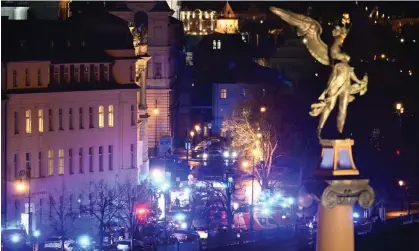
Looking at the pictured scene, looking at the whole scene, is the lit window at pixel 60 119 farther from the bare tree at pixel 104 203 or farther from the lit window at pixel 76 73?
the bare tree at pixel 104 203

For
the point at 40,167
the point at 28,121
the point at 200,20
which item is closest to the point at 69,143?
the point at 40,167

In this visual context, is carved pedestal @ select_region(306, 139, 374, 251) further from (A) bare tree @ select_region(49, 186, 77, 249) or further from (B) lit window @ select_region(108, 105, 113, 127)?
(B) lit window @ select_region(108, 105, 113, 127)

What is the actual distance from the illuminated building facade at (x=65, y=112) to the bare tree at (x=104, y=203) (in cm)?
33

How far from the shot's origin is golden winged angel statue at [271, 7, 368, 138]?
48.9 feet

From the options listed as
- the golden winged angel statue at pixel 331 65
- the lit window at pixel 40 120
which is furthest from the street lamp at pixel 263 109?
the golden winged angel statue at pixel 331 65

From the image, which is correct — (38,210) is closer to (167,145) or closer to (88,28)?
(88,28)

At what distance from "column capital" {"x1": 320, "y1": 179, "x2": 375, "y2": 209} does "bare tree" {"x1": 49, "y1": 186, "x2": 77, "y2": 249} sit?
92.6 ft

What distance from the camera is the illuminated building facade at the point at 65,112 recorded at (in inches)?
1825

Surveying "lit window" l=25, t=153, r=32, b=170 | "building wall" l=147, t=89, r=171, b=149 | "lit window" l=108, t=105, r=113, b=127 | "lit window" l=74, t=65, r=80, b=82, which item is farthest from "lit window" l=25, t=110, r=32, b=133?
"building wall" l=147, t=89, r=171, b=149

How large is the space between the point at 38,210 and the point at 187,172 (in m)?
15.0

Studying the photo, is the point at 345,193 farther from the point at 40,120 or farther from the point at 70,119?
the point at 70,119

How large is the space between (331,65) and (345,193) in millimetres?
1145

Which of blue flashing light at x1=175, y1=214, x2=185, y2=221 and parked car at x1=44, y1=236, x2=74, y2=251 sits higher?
parked car at x1=44, y1=236, x2=74, y2=251

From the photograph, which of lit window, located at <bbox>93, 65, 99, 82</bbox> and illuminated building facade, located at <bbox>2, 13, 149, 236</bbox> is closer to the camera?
illuminated building facade, located at <bbox>2, 13, 149, 236</bbox>
